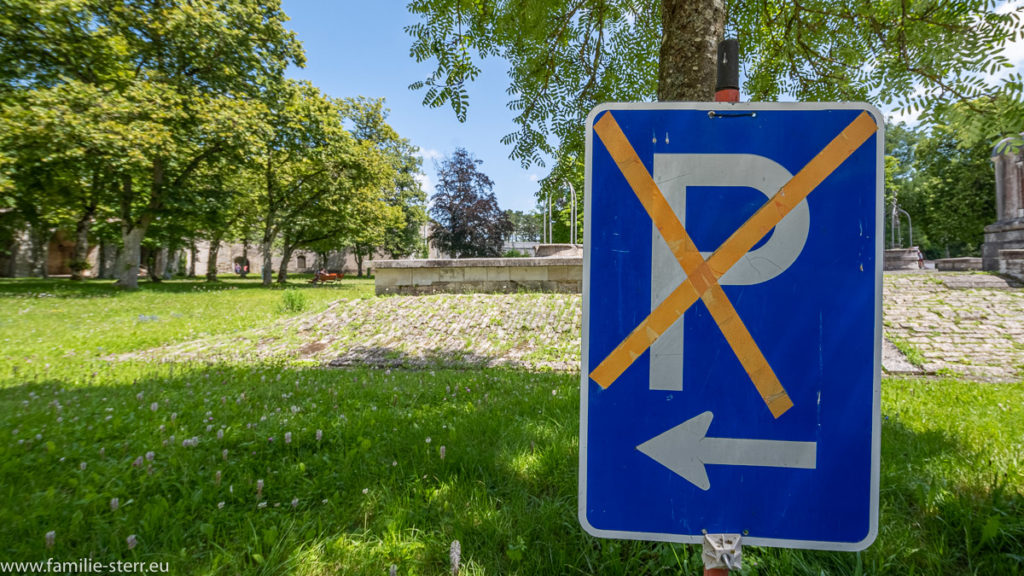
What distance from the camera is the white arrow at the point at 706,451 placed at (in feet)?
3.43

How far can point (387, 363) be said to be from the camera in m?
6.70

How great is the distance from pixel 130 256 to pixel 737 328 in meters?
24.0

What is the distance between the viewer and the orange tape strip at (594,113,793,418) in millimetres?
1060

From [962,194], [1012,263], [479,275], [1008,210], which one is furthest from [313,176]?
[962,194]

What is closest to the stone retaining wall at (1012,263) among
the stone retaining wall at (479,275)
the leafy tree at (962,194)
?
the stone retaining wall at (479,275)

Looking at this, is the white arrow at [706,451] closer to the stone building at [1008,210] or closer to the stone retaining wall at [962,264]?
the stone building at [1008,210]

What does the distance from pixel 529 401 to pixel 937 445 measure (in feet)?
9.39

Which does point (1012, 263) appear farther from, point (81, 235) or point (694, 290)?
point (81, 235)

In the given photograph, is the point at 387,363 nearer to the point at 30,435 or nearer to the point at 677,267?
the point at 30,435

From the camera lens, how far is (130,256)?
18.4m

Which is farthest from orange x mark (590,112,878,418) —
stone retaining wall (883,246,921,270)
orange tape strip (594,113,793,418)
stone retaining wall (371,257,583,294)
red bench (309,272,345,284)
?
red bench (309,272,345,284)

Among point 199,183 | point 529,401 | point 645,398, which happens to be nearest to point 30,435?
point 529,401

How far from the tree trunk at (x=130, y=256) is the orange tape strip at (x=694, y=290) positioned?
2349 centimetres

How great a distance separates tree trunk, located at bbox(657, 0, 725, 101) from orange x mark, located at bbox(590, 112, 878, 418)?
176 centimetres
